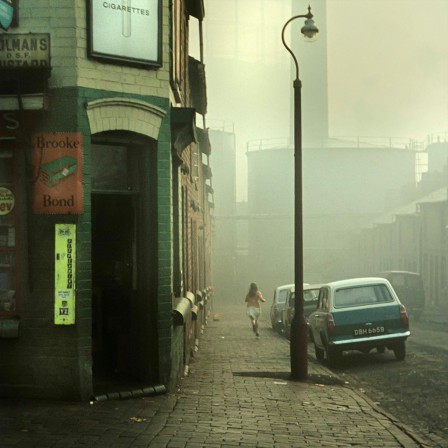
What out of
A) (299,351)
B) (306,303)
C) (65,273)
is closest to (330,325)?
(299,351)

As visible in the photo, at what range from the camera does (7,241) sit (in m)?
11.5

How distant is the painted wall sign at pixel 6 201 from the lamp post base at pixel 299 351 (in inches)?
237

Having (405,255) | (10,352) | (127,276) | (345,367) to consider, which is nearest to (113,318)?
(127,276)

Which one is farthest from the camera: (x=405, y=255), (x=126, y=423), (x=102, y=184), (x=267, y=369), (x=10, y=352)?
(x=405, y=255)

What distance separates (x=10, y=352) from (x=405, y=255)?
170 feet

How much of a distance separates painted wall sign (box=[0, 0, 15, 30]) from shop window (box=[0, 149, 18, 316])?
1.55 m

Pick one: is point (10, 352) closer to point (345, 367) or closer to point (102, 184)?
point (102, 184)

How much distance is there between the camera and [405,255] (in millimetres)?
61094

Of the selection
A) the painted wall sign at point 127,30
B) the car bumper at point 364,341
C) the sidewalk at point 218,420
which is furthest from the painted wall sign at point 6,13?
the car bumper at point 364,341

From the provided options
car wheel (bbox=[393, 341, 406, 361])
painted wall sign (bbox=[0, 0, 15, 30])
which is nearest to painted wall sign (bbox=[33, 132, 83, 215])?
painted wall sign (bbox=[0, 0, 15, 30])

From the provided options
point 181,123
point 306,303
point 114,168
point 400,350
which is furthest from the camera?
point 306,303

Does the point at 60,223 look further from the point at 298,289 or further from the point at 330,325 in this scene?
the point at 330,325

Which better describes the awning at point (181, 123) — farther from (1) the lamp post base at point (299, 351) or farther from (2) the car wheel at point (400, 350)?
(2) the car wheel at point (400, 350)

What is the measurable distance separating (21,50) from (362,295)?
35.7 feet
